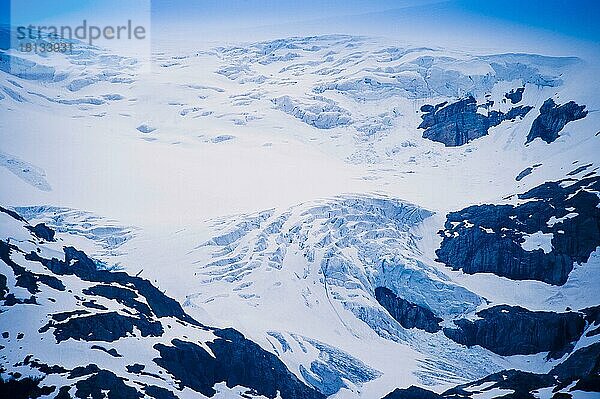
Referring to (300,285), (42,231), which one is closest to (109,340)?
(42,231)

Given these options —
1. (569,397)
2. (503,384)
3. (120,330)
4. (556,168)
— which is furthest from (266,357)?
(556,168)

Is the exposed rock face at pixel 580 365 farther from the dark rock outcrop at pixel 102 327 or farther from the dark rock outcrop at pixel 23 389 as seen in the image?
the dark rock outcrop at pixel 23 389

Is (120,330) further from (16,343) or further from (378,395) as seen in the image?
(378,395)

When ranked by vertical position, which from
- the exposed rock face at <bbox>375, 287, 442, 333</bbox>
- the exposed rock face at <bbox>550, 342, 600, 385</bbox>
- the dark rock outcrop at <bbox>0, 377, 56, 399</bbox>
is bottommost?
the exposed rock face at <bbox>375, 287, 442, 333</bbox>

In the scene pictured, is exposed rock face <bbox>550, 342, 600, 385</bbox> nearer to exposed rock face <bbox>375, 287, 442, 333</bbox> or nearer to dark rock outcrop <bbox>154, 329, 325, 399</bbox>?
exposed rock face <bbox>375, 287, 442, 333</bbox>

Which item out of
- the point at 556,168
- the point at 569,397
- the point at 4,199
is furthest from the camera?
the point at 556,168

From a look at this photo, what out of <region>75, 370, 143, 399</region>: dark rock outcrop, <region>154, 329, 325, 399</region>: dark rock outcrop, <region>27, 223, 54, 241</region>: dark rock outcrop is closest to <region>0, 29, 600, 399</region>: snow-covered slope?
<region>154, 329, 325, 399</region>: dark rock outcrop
